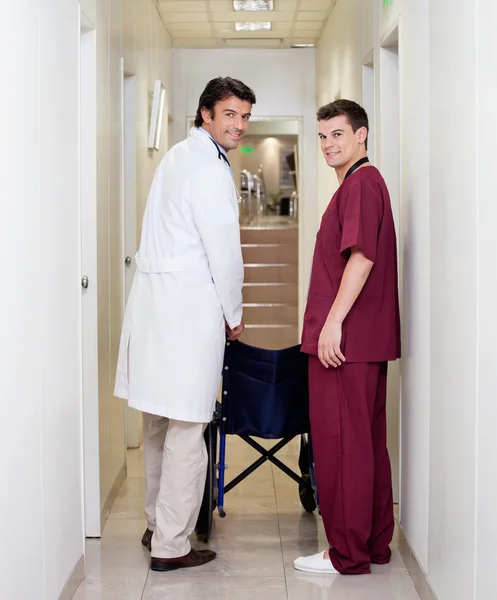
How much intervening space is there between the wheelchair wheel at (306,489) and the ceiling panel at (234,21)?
12.2 ft

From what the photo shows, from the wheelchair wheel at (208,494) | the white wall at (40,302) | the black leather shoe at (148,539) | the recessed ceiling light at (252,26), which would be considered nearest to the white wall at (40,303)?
the white wall at (40,302)

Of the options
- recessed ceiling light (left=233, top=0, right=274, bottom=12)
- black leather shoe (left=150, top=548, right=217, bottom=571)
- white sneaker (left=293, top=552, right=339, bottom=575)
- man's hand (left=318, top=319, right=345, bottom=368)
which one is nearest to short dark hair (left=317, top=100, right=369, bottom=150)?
man's hand (left=318, top=319, right=345, bottom=368)

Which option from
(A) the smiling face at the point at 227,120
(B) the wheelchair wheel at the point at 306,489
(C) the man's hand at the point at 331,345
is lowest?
(B) the wheelchair wheel at the point at 306,489

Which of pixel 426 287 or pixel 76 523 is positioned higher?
pixel 426 287

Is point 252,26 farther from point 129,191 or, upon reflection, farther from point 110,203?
point 110,203

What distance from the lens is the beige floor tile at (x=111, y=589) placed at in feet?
10.4

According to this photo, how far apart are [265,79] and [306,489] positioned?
5314 millimetres

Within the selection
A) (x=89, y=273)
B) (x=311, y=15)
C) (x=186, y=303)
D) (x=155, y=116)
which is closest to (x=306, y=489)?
(x=186, y=303)

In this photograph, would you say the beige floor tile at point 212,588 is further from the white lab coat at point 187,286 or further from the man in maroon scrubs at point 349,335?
the white lab coat at point 187,286

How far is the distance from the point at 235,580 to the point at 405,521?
73cm

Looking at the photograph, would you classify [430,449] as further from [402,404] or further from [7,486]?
[7,486]

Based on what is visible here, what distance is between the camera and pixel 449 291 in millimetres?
2721

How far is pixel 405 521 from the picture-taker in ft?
11.7

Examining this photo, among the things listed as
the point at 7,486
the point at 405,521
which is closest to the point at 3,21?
the point at 7,486
